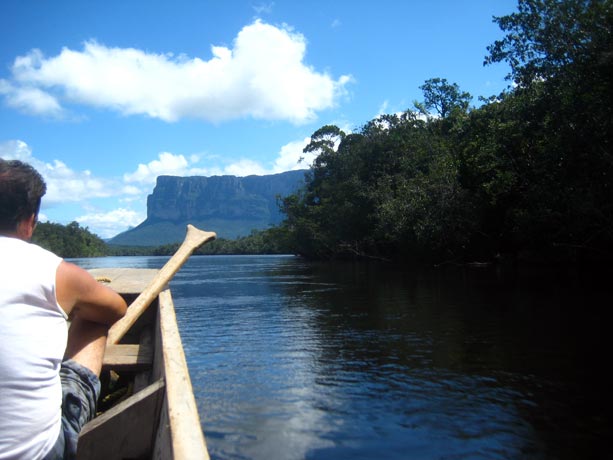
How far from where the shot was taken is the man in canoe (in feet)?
6.24

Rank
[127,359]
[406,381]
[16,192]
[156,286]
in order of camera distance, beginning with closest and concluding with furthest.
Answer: [16,192] → [127,359] → [156,286] → [406,381]

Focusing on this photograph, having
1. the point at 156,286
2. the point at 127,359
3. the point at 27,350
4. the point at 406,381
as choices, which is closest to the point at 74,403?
the point at 27,350

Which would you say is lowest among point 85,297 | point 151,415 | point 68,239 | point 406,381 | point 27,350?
point 406,381

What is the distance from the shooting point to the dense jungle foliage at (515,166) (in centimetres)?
1856

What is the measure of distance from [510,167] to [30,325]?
86.6ft

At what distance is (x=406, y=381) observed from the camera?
7.43 m

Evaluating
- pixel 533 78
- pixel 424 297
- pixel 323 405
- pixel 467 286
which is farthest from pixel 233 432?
pixel 533 78

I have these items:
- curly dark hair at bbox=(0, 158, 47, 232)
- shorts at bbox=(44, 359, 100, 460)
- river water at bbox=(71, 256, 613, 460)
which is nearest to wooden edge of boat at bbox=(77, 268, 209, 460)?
shorts at bbox=(44, 359, 100, 460)

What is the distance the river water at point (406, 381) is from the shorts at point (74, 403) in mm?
2614


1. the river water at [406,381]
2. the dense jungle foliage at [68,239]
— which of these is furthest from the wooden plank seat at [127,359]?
the dense jungle foliage at [68,239]

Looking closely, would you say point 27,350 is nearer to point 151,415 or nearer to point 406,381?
point 151,415

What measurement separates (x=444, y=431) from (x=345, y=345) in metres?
4.60

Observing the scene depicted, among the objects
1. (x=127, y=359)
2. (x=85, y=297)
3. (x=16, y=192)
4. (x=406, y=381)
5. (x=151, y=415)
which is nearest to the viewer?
(x=16, y=192)

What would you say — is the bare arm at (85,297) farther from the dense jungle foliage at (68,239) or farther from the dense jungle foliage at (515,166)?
the dense jungle foliage at (68,239)
